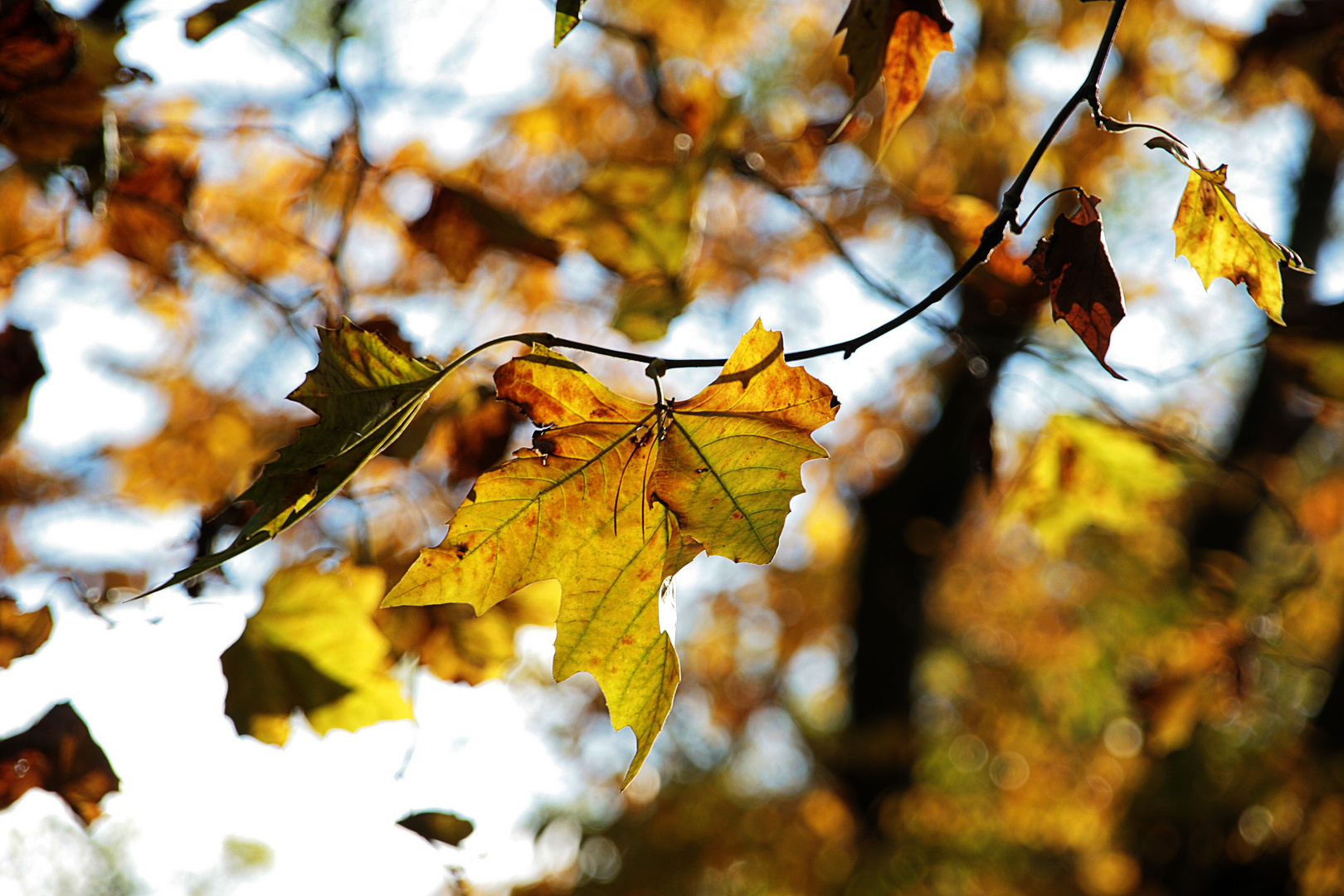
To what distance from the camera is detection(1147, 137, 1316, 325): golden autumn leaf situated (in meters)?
0.71

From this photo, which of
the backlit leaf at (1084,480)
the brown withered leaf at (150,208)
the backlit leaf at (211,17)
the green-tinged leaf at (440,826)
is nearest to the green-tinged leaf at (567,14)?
the backlit leaf at (211,17)

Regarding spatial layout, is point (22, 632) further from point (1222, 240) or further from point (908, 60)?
point (1222, 240)

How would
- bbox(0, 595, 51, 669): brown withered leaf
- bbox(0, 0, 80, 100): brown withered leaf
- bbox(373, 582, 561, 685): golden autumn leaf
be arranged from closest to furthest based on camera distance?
bbox(0, 0, 80, 100): brown withered leaf < bbox(0, 595, 51, 669): brown withered leaf < bbox(373, 582, 561, 685): golden autumn leaf

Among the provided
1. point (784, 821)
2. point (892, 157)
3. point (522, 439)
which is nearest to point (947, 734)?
point (784, 821)

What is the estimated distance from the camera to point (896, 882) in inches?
151

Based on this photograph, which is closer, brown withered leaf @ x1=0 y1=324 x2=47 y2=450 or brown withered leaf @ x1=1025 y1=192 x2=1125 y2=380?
brown withered leaf @ x1=1025 y1=192 x2=1125 y2=380

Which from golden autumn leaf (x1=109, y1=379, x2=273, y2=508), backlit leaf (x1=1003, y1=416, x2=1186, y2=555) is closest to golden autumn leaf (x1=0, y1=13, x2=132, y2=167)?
backlit leaf (x1=1003, y1=416, x2=1186, y2=555)

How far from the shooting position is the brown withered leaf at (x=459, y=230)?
1511 mm

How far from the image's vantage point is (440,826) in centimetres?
108

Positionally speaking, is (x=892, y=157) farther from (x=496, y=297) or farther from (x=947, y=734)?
(x=947, y=734)

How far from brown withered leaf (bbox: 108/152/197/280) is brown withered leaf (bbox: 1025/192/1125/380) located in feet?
4.63

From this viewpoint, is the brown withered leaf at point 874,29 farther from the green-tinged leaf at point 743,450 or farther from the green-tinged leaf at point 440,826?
the green-tinged leaf at point 440,826

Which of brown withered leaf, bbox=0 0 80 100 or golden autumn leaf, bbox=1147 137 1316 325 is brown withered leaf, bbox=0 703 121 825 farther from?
golden autumn leaf, bbox=1147 137 1316 325

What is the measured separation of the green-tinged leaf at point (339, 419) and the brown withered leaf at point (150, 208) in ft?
3.29
